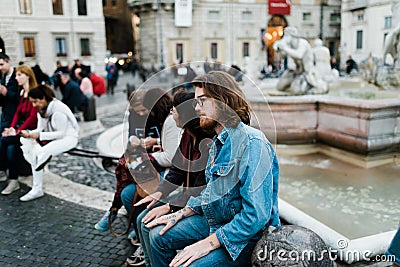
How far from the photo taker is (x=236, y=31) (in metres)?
29.7

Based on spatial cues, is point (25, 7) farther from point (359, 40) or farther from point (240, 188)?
point (359, 40)

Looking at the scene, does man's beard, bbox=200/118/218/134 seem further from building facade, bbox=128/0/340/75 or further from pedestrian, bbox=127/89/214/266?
building facade, bbox=128/0/340/75

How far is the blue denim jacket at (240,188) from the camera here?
1.84 m

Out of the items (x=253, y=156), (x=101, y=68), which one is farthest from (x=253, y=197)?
(x=101, y=68)

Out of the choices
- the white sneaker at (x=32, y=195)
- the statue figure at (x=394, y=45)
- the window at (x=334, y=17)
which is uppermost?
the window at (x=334, y=17)

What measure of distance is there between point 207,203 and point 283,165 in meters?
3.16

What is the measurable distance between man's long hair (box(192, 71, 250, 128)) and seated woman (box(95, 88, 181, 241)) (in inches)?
40.9

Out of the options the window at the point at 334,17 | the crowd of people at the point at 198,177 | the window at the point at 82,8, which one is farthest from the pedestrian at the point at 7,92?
the window at the point at 334,17

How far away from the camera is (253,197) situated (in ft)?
5.99

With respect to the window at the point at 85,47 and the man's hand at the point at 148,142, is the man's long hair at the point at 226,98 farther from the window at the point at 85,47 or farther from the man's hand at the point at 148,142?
the window at the point at 85,47

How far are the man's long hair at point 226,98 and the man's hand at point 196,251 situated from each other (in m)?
0.56

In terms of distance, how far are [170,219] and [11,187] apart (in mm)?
3034

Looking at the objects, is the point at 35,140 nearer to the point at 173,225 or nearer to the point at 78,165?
Result: the point at 78,165

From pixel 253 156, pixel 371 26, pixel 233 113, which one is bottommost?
pixel 253 156
